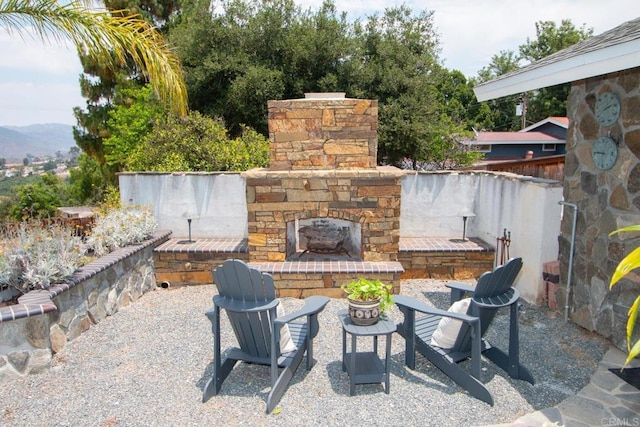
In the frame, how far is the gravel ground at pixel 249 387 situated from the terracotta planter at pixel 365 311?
1.87ft

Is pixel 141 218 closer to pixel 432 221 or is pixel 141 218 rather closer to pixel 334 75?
pixel 432 221

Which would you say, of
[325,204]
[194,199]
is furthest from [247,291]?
[194,199]

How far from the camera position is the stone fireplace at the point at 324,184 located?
5957 mm

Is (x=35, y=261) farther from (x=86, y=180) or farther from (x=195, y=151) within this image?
(x=86, y=180)

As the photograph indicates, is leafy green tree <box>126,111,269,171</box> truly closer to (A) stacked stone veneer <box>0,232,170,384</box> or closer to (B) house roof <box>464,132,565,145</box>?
(A) stacked stone veneer <box>0,232,170,384</box>

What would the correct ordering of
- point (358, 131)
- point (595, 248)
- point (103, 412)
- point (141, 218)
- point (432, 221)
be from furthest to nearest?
point (432, 221) < point (141, 218) < point (358, 131) < point (595, 248) < point (103, 412)

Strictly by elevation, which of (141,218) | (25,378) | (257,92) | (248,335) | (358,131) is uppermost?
(257,92)

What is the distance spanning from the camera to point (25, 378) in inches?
147

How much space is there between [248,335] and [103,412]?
120 cm

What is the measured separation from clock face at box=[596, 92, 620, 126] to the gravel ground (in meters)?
2.23

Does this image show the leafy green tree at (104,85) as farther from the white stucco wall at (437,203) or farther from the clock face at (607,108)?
the clock face at (607,108)

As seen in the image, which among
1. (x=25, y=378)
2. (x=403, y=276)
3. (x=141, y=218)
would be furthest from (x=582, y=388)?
(x=141, y=218)

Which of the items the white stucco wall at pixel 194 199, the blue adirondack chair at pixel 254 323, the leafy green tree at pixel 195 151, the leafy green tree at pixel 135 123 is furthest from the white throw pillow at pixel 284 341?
the leafy green tree at pixel 135 123

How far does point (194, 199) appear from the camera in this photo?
728cm
